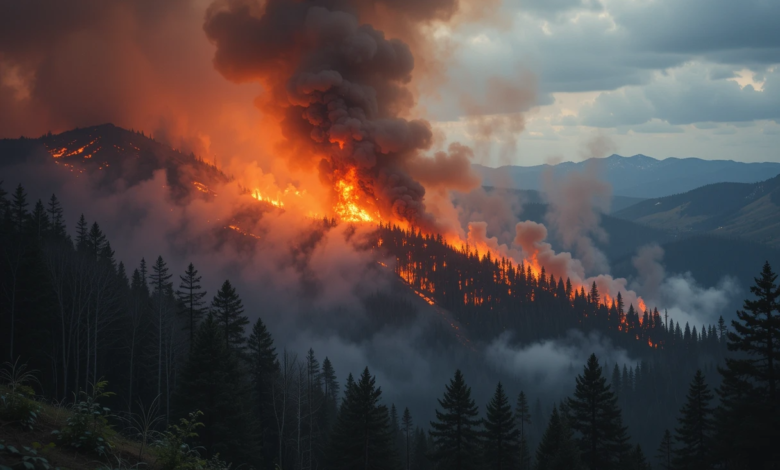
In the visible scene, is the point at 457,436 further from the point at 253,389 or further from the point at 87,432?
the point at 87,432

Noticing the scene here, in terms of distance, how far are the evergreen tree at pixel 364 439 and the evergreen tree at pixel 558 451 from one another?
12161mm

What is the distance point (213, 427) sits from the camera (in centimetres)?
4241

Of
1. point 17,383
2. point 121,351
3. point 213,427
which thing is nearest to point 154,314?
point 121,351

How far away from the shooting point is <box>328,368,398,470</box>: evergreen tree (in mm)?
51438

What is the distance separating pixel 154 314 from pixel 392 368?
5548 inches

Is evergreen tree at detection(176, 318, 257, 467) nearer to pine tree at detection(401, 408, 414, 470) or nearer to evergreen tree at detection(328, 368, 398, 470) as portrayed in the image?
evergreen tree at detection(328, 368, 398, 470)

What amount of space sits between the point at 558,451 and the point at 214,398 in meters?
25.5

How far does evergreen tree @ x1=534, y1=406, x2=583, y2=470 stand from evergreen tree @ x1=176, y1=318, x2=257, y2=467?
2222 centimetres

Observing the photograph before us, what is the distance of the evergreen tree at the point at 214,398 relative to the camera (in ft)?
140

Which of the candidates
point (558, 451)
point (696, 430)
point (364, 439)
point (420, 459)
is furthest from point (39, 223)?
point (696, 430)

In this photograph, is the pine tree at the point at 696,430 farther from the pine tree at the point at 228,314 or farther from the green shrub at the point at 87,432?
the green shrub at the point at 87,432

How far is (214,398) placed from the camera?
4325 centimetres

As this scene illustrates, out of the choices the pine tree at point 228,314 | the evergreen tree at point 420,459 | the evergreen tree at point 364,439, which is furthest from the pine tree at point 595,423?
the evergreen tree at point 420,459

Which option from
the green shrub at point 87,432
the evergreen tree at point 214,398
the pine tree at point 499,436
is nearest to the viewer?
the green shrub at point 87,432
